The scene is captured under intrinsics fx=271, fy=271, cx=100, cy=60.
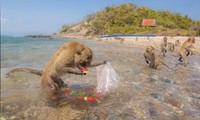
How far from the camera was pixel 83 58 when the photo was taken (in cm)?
696

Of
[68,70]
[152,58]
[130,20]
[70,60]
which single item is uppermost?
[130,20]

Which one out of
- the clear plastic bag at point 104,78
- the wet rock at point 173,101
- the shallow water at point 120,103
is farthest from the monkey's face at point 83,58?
the wet rock at point 173,101

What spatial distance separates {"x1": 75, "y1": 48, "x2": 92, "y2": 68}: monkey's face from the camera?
6925 mm

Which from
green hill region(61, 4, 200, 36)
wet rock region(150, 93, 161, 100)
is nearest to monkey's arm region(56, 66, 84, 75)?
wet rock region(150, 93, 161, 100)

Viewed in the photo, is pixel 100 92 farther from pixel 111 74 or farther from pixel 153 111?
pixel 153 111

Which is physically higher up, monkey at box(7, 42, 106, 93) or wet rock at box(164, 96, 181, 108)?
monkey at box(7, 42, 106, 93)

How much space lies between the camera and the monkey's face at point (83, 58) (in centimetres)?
692

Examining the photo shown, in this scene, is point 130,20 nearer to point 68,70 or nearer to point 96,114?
point 68,70

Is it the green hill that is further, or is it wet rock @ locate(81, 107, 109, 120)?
the green hill

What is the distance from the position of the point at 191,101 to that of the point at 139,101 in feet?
4.99

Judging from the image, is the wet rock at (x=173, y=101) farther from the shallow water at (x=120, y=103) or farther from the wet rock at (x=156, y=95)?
the wet rock at (x=156, y=95)

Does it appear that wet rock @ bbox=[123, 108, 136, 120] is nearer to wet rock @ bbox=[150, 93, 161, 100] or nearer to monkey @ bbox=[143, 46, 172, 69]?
wet rock @ bbox=[150, 93, 161, 100]

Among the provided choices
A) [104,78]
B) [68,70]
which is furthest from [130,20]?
[68,70]

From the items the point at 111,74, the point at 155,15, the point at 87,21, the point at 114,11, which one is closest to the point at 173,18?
the point at 155,15
